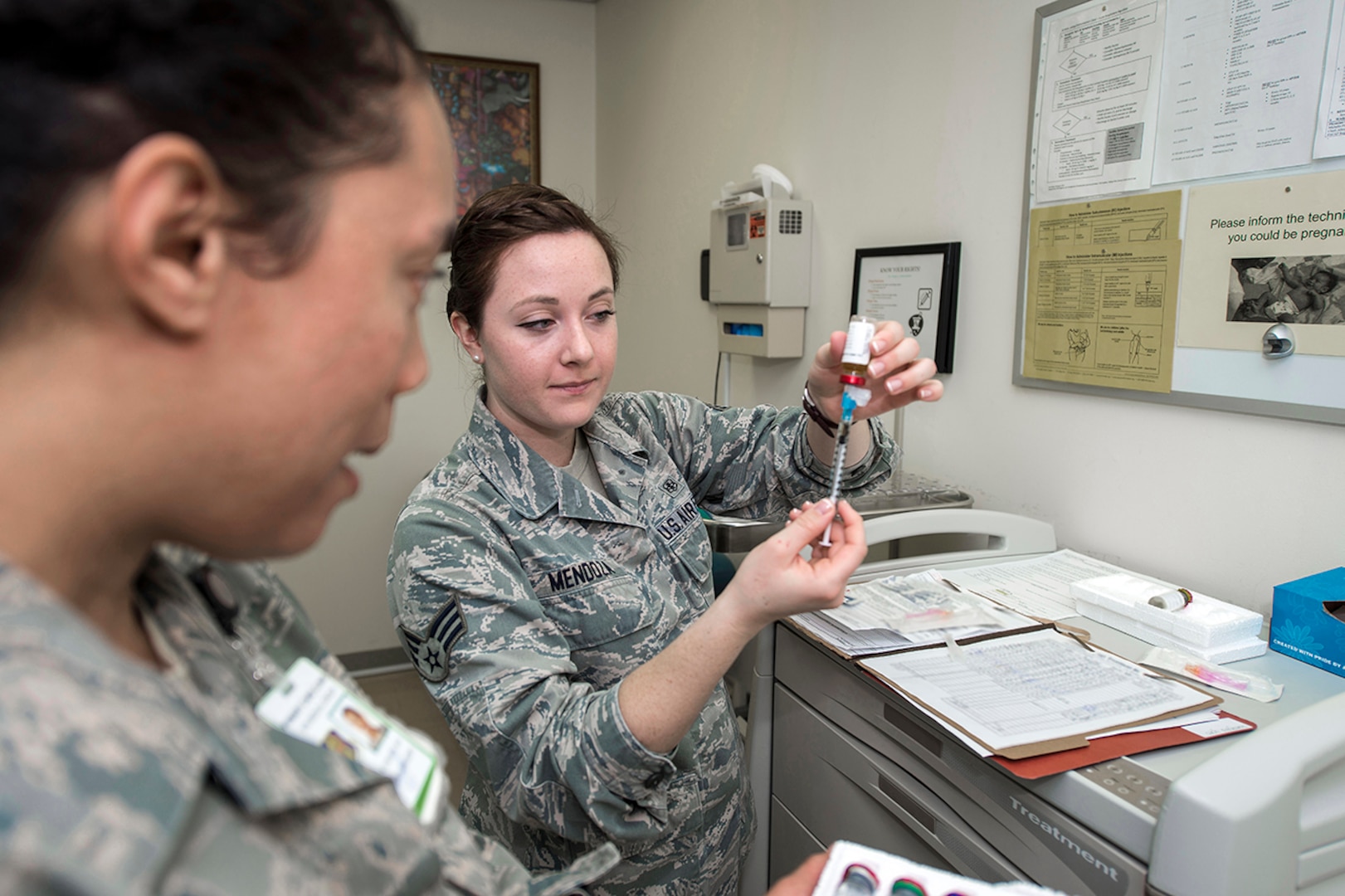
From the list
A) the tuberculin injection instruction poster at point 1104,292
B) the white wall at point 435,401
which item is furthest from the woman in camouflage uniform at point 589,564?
the white wall at point 435,401

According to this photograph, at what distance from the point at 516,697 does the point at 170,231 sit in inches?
25.8

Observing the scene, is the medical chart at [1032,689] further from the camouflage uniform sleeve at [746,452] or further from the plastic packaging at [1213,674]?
the camouflage uniform sleeve at [746,452]

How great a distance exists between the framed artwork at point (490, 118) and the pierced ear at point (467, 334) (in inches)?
84.5

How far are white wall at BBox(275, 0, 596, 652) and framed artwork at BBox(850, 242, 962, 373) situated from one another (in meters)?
1.81

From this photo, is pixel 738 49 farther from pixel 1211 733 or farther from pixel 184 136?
pixel 184 136

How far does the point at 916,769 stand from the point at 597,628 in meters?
0.46

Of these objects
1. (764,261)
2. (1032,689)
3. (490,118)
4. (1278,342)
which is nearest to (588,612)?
(1032,689)

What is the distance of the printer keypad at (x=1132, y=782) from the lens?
0.77 meters

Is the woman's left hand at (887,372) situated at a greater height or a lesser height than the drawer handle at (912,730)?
greater

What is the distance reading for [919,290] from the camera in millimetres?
1784

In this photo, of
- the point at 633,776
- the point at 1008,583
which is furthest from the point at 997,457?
the point at 633,776

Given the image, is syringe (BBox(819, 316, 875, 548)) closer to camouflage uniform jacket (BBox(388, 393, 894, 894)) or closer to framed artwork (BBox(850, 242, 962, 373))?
camouflage uniform jacket (BBox(388, 393, 894, 894))

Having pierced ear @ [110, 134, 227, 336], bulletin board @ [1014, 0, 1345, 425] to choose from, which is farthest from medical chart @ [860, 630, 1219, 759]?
pierced ear @ [110, 134, 227, 336]

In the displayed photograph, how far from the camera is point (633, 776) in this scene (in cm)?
87
